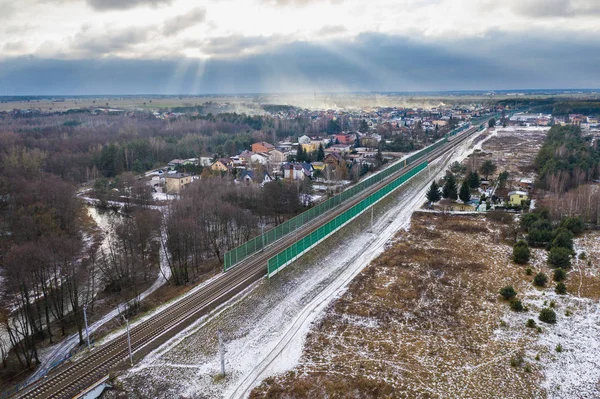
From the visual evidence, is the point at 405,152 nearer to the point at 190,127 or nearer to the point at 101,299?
the point at 190,127

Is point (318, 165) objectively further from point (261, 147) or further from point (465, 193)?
point (465, 193)

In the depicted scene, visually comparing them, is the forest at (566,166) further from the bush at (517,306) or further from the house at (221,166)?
the house at (221,166)

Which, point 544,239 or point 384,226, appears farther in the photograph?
point 384,226

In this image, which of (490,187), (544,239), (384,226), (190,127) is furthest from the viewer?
(190,127)

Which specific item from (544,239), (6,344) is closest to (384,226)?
(544,239)

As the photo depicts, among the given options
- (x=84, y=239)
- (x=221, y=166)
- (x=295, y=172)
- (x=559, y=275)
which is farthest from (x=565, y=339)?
(x=221, y=166)
